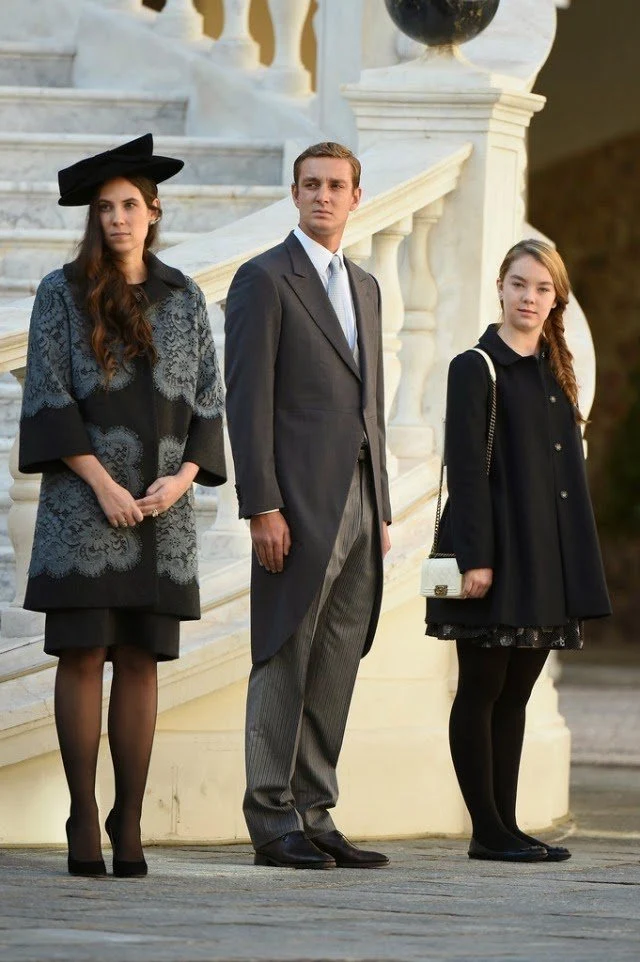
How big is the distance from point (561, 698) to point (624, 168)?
4821mm

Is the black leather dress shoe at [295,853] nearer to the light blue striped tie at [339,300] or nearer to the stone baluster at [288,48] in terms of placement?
the light blue striped tie at [339,300]

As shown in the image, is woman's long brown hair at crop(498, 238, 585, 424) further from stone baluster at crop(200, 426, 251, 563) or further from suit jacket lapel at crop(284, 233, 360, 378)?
stone baluster at crop(200, 426, 251, 563)

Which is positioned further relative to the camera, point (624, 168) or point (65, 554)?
point (624, 168)

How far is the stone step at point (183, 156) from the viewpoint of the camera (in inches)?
258

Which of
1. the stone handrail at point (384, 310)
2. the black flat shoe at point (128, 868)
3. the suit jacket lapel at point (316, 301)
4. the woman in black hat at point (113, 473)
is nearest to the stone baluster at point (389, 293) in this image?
the stone handrail at point (384, 310)

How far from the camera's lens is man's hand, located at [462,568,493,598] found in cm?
475

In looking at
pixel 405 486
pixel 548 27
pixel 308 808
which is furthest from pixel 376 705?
pixel 548 27

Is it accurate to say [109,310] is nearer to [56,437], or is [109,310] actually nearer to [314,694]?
[56,437]

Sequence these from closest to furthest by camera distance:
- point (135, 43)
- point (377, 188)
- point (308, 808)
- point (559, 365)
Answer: point (308, 808) → point (559, 365) → point (377, 188) → point (135, 43)

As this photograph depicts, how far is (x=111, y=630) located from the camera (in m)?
4.30

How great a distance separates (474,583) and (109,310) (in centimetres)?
99

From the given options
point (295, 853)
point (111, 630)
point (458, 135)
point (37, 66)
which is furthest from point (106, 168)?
point (37, 66)

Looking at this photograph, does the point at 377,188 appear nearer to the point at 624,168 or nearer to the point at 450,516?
the point at 450,516

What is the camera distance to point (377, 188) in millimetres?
5281
